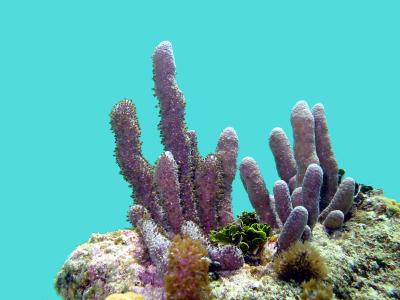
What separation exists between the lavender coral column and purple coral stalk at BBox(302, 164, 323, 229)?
1508 millimetres

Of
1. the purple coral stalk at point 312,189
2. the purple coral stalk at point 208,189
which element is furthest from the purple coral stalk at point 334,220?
the purple coral stalk at point 208,189

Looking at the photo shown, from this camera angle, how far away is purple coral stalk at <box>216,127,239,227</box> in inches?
233

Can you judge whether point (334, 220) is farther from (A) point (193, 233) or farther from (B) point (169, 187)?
(B) point (169, 187)

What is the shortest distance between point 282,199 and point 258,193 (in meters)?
0.59

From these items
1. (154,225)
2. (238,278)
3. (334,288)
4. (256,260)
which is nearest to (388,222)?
(334,288)

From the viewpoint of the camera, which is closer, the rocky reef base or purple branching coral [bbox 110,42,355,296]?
the rocky reef base

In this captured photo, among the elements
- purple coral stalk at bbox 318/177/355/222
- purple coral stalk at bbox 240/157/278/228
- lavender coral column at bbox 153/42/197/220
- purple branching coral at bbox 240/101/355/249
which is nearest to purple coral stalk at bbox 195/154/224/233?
lavender coral column at bbox 153/42/197/220

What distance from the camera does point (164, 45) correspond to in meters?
5.74

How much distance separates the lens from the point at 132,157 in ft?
18.2

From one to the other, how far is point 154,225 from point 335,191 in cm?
287

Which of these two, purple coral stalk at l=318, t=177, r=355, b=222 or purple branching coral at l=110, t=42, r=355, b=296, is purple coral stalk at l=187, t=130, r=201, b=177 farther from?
purple coral stalk at l=318, t=177, r=355, b=222

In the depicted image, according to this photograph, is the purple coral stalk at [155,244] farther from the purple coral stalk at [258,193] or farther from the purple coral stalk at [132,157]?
the purple coral stalk at [258,193]

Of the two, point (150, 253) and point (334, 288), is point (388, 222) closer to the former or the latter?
point (334, 288)

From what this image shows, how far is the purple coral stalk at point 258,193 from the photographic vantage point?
5.91m
